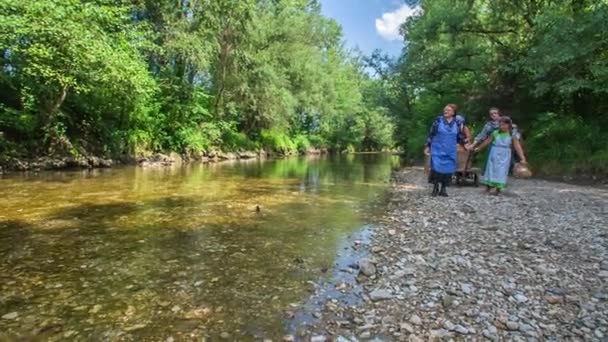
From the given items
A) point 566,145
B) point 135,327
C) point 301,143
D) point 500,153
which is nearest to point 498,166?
point 500,153

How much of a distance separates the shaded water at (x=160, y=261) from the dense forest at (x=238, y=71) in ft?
25.3

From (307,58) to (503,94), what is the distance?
23544 mm

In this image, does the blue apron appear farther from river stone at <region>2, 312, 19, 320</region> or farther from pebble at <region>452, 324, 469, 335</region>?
river stone at <region>2, 312, 19, 320</region>

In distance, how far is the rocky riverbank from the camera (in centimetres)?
320

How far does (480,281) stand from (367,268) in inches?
44.0

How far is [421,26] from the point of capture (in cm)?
1981

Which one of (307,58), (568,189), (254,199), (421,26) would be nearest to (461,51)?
(421,26)

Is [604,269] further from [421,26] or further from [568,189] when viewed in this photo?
[421,26]

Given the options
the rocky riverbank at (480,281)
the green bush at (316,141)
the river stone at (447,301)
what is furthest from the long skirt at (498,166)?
the green bush at (316,141)

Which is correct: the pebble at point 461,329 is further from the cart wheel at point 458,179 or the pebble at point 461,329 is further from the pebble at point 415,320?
the cart wheel at point 458,179

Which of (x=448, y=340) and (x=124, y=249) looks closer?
(x=448, y=340)

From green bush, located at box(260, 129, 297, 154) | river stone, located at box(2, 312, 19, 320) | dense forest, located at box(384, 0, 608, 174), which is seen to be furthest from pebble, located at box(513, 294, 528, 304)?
green bush, located at box(260, 129, 297, 154)

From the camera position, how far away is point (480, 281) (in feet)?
13.4

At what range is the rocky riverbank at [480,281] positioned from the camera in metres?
3.20
